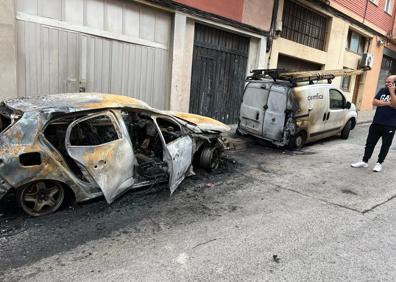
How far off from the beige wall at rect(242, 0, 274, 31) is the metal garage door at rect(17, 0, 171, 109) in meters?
3.24

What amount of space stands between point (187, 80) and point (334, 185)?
5.75 metres

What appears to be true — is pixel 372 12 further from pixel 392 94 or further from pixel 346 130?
pixel 392 94

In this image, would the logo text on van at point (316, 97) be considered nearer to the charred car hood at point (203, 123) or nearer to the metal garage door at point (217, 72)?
the charred car hood at point (203, 123)

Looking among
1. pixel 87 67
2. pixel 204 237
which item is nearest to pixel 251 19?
pixel 87 67

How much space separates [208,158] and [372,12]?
17.3 metres

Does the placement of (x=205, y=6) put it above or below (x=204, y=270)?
above

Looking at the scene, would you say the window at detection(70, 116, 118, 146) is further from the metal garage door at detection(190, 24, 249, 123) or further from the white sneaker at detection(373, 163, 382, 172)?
the metal garage door at detection(190, 24, 249, 123)

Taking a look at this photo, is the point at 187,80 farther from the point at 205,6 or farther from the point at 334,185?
the point at 334,185

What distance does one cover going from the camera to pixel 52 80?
25.1ft

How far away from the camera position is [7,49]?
21.9ft

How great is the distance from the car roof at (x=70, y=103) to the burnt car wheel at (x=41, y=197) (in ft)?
3.12

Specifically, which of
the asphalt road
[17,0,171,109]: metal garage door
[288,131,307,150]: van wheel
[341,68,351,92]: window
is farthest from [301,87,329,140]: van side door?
[341,68,351,92]: window

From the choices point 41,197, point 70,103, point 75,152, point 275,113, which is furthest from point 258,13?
point 41,197

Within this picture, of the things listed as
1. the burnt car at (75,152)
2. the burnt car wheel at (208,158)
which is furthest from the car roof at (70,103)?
the burnt car wheel at (208,158)
